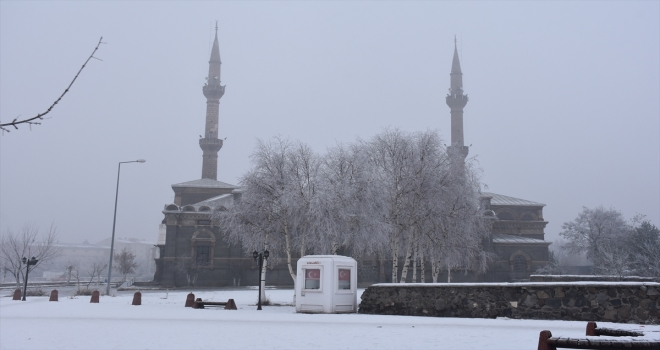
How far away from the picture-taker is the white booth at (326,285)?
19266 millimetres

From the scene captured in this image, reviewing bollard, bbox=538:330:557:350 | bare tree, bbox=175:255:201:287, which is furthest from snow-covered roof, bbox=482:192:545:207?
bollard, bbox=538:330:557:350

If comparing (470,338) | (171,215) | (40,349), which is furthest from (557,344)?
(171,215)

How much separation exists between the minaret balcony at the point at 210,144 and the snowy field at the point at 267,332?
4257 cm

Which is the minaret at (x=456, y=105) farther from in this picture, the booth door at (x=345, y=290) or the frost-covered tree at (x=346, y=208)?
the booth door at (x=345, y=290)

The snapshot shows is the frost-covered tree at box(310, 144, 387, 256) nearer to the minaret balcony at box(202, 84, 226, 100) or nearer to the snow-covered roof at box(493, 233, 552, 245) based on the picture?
the snow-covered roof at box(493, 233, 552, 245)

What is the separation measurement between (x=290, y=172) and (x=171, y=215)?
899 inches

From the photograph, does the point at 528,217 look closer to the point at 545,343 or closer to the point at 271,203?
the point at 271,203

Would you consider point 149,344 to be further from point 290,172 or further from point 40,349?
point 290,172

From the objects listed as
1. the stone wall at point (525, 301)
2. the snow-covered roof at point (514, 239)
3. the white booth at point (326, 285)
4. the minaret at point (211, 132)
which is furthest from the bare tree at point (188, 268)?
the stone wall at point (525, 301)

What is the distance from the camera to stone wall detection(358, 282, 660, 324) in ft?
46.8

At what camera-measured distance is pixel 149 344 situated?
36.3 feet

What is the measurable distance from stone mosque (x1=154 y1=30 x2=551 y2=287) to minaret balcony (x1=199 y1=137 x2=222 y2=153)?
3.87 m

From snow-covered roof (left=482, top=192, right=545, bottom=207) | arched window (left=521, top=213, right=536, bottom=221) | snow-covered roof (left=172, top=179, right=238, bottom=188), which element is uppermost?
snow-covered roof (left=172, top=179, right=238, bottom=188)

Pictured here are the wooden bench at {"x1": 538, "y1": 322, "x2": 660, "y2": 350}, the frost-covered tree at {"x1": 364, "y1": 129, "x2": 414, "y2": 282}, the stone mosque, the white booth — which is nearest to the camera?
the wooden bench at {"x1": 538, "y1": 322, "x2": 660, "y2": 350}
